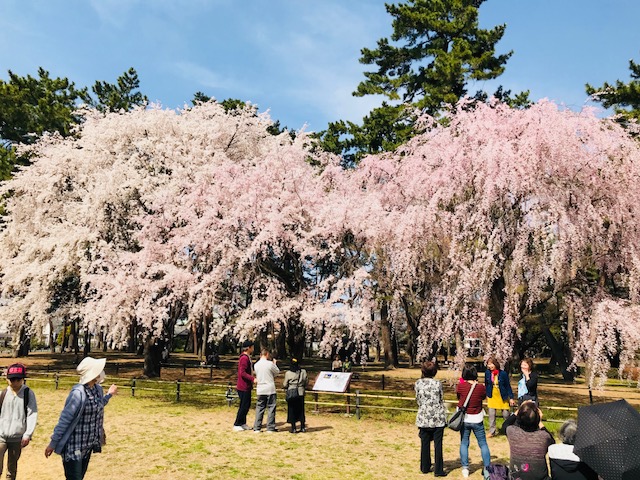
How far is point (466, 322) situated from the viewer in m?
13.3

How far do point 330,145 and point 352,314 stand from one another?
56.4 feet

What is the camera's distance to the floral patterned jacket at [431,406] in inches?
281

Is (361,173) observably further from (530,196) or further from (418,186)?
(530,196)

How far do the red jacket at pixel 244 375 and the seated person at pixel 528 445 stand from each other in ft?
21.8

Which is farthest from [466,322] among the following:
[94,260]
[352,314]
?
[94,260]

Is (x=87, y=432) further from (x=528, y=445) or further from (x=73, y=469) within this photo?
(x=528, y=445)

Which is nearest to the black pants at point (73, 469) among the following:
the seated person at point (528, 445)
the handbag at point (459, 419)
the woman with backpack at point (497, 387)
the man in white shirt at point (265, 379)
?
the seated person at point (528, 445)

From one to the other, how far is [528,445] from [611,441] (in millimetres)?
928

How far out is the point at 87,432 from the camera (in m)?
4.84

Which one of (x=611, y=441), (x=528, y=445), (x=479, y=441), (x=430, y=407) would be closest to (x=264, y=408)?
(x=430, y=407)

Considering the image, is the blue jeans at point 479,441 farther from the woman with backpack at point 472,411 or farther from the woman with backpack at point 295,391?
the woman with backpack at point 295,391

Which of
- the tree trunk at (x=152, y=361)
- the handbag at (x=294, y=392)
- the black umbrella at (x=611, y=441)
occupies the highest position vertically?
the black umbrella at (x=611, y=441)

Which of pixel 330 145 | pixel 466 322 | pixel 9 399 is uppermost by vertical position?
pixel 330 145

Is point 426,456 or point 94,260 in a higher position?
point 94,260
